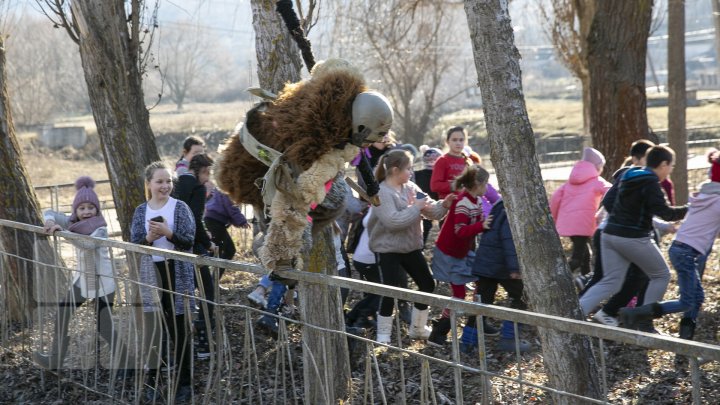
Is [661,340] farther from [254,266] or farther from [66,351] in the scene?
[66,351]

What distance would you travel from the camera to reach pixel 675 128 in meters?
13.0

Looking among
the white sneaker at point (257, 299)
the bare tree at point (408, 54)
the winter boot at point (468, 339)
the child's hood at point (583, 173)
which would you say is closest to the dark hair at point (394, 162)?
the winter boot at point (468, 339)

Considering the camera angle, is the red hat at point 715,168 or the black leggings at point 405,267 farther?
the black leggings at point 405,267

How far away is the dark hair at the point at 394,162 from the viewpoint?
23.5 feet

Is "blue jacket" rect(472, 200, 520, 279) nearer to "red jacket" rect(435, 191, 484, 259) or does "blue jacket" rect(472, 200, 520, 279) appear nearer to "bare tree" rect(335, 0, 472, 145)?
"red jacket" rect(435, 191, 484, 259)

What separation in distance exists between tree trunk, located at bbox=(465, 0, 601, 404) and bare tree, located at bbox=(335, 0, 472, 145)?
605 inches

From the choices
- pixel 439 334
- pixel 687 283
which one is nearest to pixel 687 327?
pixel 687 283

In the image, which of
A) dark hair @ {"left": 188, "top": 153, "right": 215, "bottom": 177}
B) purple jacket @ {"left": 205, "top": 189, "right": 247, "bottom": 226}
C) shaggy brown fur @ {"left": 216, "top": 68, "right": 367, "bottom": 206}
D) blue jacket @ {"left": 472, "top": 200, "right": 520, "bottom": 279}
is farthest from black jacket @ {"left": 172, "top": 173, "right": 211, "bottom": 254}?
shaggy brown fur @ {"left": 216, "top": 68, "right": 367, "bottom": 206}

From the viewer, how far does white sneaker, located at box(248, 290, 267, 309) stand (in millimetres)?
7906

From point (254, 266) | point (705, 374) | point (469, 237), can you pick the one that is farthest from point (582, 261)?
point (254, 266)

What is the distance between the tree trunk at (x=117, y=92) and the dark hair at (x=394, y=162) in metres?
2.32

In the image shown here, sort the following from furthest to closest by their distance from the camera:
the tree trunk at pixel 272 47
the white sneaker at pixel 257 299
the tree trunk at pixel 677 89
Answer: the tree trunk at pixel 677 89 → the white sneaker at pixel 257 299 → the tree trunk at pixel 272 47

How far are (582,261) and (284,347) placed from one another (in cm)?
523

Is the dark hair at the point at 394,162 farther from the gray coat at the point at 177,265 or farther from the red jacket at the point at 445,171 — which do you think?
the red jacket at the point at 445,171
